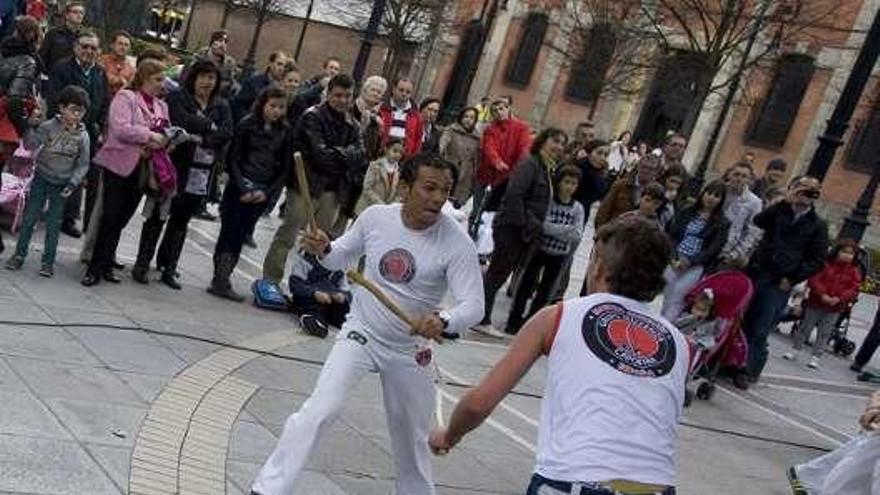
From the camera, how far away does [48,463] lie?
4605mm

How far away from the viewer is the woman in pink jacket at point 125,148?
25.5ft

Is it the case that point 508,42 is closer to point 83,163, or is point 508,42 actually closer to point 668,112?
point 668,112

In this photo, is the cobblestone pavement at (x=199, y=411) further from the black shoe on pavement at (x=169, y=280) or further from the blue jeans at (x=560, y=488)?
the blue jeans at (x=560, y=488)

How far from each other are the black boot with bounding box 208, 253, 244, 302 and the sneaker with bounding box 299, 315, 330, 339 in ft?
2.27

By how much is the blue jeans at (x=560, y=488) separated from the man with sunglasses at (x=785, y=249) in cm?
732

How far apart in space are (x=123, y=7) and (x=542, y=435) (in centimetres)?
2332

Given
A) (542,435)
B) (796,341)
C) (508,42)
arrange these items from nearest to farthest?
(542,435) < (796,341) < (508,42)

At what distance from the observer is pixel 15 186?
8.95 metres

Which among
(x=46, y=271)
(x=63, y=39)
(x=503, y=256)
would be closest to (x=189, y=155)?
(x=46, y=271)

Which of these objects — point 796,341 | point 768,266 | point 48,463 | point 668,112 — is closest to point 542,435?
point 48,463

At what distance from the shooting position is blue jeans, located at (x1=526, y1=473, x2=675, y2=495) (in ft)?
9.70

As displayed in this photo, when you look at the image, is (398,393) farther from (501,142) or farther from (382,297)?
(501,142)

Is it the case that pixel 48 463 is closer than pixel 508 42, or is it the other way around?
pixel 48 463

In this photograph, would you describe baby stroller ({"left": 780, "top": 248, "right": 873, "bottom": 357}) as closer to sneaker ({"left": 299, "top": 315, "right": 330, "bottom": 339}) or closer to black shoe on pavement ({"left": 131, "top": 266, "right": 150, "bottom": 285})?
sneaker ({"left": 299, "top": 315, "right": 330, "bottom": 339})
